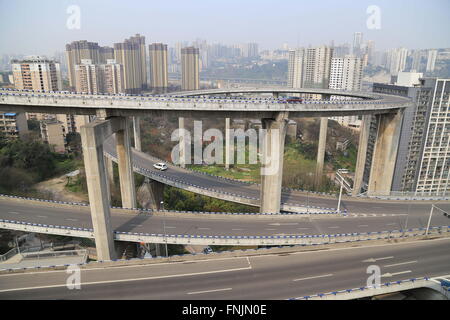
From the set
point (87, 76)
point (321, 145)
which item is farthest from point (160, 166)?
point (87, 76)

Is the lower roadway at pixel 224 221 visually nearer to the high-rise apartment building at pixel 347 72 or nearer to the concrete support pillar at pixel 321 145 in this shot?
the concrete support pillar at pixel 321 145

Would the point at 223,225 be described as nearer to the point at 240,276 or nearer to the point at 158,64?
the point at 240,276

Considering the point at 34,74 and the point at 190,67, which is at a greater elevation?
the point at 190,67

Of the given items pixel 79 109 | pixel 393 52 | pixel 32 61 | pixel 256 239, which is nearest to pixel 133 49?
pixel 32 61

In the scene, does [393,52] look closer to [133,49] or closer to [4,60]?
[133,49]

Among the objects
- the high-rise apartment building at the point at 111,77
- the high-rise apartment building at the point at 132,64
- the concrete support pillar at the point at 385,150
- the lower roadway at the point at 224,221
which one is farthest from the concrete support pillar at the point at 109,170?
the high-rise apartment building at the point at 132,64

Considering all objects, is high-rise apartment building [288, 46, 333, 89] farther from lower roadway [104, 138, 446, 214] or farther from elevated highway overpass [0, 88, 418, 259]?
lower roadway [104, 138, 446, 214]

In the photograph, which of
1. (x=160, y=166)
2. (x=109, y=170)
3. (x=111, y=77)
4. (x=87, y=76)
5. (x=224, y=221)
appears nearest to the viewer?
(x=224, y=221)
